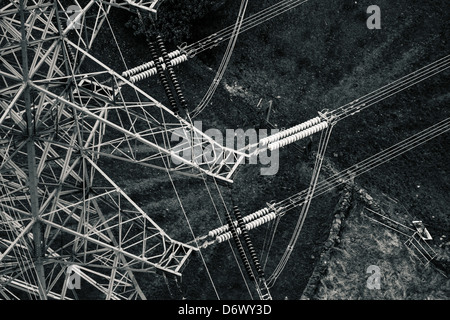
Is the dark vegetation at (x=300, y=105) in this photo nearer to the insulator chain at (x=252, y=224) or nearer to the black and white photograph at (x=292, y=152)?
the black and white photograph at (x=292, y=152)

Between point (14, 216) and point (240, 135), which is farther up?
point (240, 135)

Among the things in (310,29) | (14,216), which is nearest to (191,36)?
(310,29)

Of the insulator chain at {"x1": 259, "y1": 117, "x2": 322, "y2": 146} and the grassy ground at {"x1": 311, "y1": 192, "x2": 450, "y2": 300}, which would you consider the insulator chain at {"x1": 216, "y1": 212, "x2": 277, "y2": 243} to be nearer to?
the insulator chain at {"x1": 259, "y1": 117, "x2": 322, "y2": 146}

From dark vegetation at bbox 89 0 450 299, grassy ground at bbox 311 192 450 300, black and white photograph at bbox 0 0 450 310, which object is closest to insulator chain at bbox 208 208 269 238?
black and white photograph at bbox 0 0 450 310

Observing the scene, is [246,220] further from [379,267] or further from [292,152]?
[379,267]

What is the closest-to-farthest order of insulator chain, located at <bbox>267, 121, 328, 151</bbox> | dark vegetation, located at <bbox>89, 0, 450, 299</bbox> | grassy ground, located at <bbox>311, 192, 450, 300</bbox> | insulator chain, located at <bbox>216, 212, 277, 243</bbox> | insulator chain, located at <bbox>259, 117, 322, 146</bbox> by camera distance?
1. insulator chain, located at <bbox>267, 121, 328, 151</bbox>
2. insulator chain, located at <bbox>259, 117, 322, 146</bbox>
3. insulator chain, located at <bbox>216, 212, 277, 243</bbox>
4. grassy ground, located at <bbox>311, 192, 450, 300</bbox>
5. dark vegetation, located at <bbox>89, 0, 450, 299</bbox>

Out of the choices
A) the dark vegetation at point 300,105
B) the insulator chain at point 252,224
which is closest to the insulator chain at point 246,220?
the insulator chain at point 252,224

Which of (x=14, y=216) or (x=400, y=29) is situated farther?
(x=400, y=29)

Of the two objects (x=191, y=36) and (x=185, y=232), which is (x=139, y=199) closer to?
(x=185, y=232)
